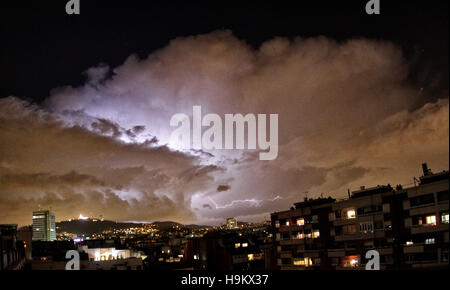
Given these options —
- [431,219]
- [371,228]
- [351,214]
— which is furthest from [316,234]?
[431,219]

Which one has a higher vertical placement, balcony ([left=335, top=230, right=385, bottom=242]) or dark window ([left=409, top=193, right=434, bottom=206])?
dark window ([left=409, top=193, right=434, bottom=206])

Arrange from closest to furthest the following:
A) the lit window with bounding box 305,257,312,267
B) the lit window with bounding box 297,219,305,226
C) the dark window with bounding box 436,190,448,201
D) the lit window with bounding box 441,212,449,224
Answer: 1. the dark window with bounding box 436,190,448,201
2. the lit window with bounding box 441,212,449,224
3. the lit window with bounding box 305,257,312,267
4. the lit window with bounding box 297,219,305,226

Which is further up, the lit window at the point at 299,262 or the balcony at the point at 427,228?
the balcony at the point at 427,228

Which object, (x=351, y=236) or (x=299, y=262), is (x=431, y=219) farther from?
(x=299, y=262)

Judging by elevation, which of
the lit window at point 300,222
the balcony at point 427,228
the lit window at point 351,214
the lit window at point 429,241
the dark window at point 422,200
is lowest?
the lit window at point 429,241

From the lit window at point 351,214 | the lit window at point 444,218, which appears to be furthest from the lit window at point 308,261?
the lit window at point 444,218

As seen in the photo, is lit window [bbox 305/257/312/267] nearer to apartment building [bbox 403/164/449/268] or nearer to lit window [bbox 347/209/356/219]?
lit window [bbox 347/209/356/219]

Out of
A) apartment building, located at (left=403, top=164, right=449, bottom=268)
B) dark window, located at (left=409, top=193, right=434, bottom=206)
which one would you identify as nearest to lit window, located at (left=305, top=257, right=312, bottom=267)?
apartment building, located at (left=403, top=164, right=449, bottom=268)

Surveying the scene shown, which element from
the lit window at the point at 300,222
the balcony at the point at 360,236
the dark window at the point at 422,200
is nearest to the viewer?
the dark window at the point at 422,200

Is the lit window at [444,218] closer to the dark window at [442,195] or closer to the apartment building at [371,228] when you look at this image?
the apartment building at [371,228]

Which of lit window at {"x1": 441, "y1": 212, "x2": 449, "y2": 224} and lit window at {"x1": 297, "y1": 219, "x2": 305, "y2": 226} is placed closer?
lit window at {"x1": 441, "y1": 212, "x2": 449, "y2": 224}

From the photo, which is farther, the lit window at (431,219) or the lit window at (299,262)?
the lit window at (299,262)

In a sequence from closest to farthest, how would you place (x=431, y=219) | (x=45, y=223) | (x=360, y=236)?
1. (x=431, y=219)
2. (x=360, y=236)
3. (x=45, y=223)
